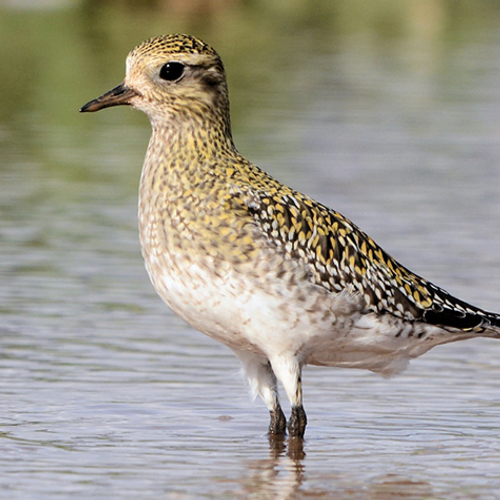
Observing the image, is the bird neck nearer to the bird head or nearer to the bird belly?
the bird head

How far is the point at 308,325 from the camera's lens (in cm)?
992

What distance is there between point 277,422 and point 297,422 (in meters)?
0.21

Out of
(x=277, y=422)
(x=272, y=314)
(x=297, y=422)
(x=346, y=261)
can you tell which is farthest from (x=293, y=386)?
(x=346, y=261)

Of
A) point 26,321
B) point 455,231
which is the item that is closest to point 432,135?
point 455,231

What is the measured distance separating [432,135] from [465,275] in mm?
8672

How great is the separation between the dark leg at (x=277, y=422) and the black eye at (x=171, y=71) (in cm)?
222

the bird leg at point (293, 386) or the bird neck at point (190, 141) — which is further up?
the bird neck at point (190, 141)

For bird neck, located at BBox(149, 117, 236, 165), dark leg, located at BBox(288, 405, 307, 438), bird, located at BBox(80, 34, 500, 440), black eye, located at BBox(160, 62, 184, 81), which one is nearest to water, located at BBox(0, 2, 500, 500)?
dark leg, located at BBox(288, 405, 307, 438)

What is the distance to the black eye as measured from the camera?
1030cm

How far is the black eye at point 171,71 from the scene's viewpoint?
10297 millimetres

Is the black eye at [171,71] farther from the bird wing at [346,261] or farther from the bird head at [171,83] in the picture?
the bird wing at [346,261]

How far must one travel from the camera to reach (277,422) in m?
10.6

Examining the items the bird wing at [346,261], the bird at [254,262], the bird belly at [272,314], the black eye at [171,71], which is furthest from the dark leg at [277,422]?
the black eye at [171,71]

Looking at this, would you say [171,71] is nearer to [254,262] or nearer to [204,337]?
[254,262]
